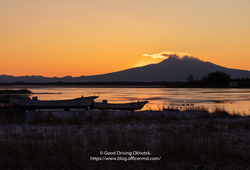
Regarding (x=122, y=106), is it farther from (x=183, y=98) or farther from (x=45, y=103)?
(x=183, y=98)

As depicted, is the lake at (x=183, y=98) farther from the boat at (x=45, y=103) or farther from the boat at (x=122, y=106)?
the boat at (x=45, y=103)

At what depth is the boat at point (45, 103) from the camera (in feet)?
83.9

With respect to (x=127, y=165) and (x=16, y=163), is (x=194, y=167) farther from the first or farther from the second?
(x=16, y=163)

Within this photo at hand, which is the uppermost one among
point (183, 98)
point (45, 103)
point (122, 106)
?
point (45, 103)

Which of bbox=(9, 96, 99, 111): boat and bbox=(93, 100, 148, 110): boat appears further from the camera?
bbox=(93, 100, 148, 110): boat

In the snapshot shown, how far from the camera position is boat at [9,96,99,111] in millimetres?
25562

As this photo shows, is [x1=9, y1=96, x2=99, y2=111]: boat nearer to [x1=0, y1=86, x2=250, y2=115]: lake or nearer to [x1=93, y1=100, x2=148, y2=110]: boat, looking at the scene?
[x1=93, y1=100, x2=148, y2=110]: boat

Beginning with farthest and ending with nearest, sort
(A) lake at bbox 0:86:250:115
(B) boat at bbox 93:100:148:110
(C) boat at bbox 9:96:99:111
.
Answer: (A) lake at bbox 0:86:250:115 → (B) boat at bbox 93:100:148:110 → (C) boat at bbox 9:96:99:111

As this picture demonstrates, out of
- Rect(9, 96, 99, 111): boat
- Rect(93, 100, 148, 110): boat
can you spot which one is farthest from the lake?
Rect(9, 96, 99, 111): boat

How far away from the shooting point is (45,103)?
2642 cm

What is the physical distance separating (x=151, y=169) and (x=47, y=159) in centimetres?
352

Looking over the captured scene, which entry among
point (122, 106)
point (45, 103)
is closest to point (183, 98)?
point (122, 106)

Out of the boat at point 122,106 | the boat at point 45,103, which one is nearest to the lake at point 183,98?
the boat at point 122,106

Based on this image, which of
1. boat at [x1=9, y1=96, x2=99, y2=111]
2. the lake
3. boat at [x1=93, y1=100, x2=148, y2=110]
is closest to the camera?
boat at [x1=9, y1=96, x2=99, y2=111]
